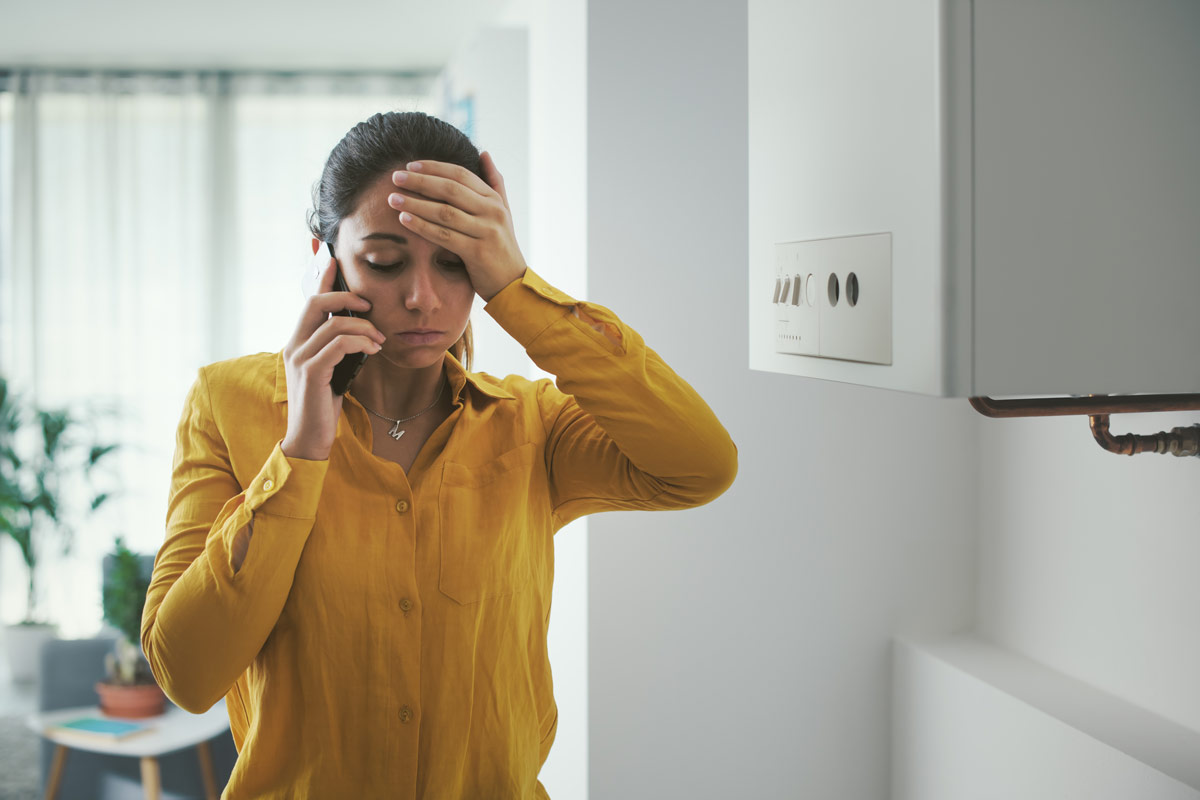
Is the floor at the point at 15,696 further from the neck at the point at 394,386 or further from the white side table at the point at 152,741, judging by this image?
the neck at the point at 394,386

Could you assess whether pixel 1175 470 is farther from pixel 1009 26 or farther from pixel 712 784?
pixel 712 784

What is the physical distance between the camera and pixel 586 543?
5.48 ft

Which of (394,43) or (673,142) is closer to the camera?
(673,142)

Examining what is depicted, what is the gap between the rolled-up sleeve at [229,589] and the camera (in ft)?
2.72

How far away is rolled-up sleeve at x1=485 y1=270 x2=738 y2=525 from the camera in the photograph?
907mm

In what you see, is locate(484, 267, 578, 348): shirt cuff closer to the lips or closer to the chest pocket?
the lips

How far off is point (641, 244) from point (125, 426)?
3495mm

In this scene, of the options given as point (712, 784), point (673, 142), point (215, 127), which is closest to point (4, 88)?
point (215, 127)

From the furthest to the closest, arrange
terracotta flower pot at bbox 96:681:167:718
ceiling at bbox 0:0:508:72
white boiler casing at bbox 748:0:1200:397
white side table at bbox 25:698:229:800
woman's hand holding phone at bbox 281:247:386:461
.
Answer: ceiling at bbox 0:0:508:72, terracotta flower pot at bbox 96:681:167:718, white side table at bbox 25:698:229:800, woman's hand holding phone at bbox 281:247:386:461, white boiler casing at bbox 748:0:1200:397

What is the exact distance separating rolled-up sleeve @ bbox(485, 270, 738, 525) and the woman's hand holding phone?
0.44 feet

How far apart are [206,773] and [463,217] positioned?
2.24 metres

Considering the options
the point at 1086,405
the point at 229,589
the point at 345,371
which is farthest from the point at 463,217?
the point at 1086,405

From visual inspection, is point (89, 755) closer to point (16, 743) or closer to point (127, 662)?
point (127, 662)

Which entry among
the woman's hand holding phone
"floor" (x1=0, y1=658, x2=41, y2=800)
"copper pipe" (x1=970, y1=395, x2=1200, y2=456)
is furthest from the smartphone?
"floor" (x1=0, y1=658, x2=41, y2=800)
